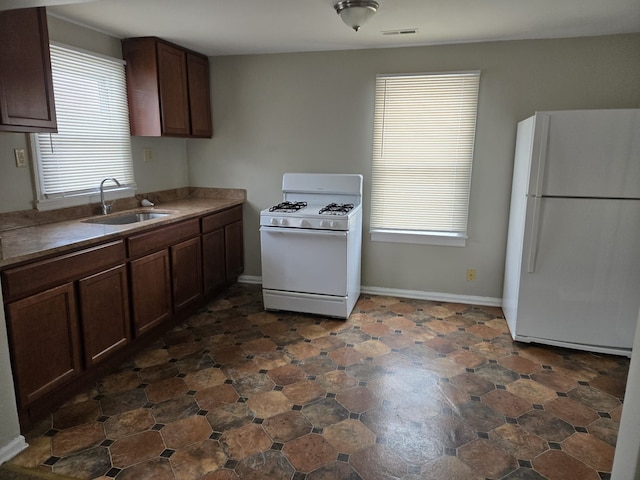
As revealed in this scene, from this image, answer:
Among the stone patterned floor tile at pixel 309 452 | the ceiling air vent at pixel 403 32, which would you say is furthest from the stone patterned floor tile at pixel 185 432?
the ceiling air vent at pixel 403 32

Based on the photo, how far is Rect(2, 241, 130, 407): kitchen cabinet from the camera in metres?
1.99

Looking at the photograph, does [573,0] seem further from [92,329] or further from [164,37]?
[92,329]

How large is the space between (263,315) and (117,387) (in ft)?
4.36

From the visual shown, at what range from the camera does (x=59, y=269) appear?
2.17 meters

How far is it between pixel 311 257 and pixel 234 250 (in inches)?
42.8

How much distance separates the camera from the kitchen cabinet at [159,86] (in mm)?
3346

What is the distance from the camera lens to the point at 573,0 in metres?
2.44

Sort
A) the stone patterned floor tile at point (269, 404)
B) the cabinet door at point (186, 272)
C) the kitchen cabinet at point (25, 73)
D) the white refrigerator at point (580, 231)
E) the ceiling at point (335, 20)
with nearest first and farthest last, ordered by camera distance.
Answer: the kitchen cabinet at point (25, 73) < the stone patterned floor tile at point (269, 404) < the ceiling at point (335, 20) < the white refrigerator at point (580, 231) < the cabinet door at point (186, 272)

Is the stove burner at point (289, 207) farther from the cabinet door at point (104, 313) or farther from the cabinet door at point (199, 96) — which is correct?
the cabinet door at point (104, 313)

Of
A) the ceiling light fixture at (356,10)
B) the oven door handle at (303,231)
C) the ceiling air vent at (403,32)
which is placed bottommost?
the oven door handle at (303,231)

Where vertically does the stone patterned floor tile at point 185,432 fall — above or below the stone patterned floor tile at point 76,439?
below

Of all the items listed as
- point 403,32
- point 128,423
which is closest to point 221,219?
point 128,423

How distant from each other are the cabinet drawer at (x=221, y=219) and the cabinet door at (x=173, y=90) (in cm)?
78

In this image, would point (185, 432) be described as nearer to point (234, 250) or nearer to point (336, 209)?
point (336, 209)
